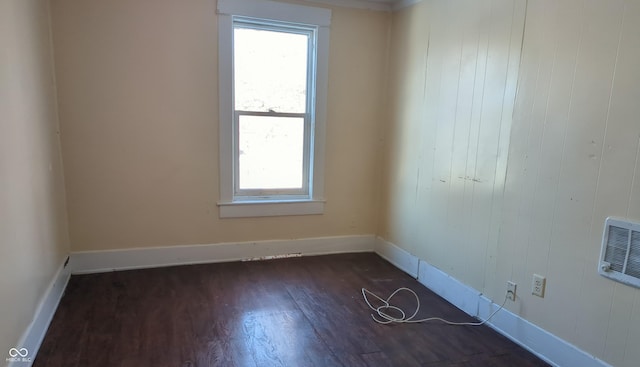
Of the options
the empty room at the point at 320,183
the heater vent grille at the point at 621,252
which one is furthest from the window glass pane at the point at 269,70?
the heater vent grille at the point at 621,252

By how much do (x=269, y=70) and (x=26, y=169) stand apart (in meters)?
2.02

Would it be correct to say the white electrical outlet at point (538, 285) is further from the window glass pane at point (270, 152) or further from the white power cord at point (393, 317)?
the window glass pane at point (270, 152)

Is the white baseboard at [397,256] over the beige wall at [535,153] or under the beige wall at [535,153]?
under

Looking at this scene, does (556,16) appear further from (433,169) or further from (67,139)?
(67,139)

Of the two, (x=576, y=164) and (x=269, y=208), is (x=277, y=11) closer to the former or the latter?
(x=269, y=208)

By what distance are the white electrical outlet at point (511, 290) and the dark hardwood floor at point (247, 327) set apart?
267mm

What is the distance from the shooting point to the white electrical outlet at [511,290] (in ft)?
7.79

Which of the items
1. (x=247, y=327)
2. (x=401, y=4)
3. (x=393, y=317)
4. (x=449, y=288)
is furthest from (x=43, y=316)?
(x=401, y=4)

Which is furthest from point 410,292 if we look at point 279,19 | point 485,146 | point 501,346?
point 279,19

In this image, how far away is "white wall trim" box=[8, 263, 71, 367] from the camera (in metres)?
1.94

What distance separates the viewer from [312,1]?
343 centimetres

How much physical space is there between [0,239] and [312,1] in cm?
288

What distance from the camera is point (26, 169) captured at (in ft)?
6.97

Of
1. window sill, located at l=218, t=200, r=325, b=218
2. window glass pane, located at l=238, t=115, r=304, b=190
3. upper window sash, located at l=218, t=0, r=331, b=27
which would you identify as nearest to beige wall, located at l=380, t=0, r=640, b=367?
upper window sash, located at l=218, t=0, r=331, b=27
